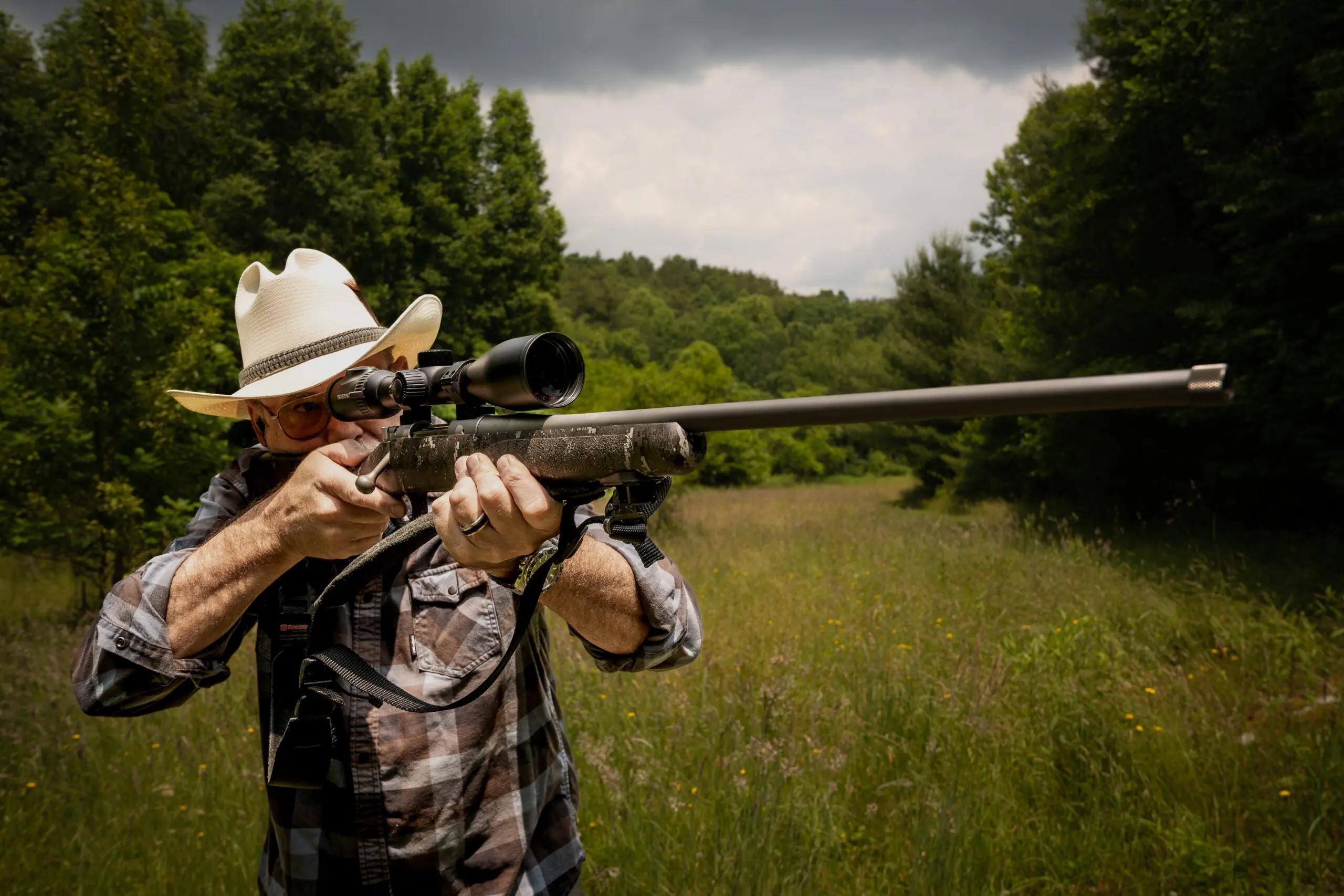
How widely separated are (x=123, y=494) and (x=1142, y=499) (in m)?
14.5

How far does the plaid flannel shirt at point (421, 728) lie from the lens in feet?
5.45

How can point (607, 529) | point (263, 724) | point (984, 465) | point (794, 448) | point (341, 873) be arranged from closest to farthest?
point (607, 529), point (341, 873), point (263, 724), point (984, 465), point (794, 448)

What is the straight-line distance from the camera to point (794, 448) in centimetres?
4028

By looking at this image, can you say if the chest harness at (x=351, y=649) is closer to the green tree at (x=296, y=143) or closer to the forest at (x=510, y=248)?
the forest at (x=510, y=248)

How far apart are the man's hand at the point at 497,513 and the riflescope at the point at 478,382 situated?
0.43 feet

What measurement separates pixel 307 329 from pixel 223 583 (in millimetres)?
637

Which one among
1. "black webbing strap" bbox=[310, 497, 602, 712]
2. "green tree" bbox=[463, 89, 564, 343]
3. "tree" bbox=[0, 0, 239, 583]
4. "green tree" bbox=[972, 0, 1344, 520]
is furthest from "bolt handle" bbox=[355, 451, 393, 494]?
"green tree" bbox=[463, 89, 564, 343]

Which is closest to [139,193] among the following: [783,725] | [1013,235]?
[783,725]

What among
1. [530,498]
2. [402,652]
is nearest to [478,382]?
[530,498]

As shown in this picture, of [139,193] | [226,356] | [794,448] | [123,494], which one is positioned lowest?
[794,448]

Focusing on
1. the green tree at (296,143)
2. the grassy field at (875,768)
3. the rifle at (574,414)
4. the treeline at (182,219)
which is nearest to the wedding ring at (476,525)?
the rifle at (574,414)

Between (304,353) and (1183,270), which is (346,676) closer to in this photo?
(304,353)

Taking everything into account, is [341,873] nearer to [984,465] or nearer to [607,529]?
[607,529]

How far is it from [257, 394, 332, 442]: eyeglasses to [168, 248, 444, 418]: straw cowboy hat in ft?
0.18
